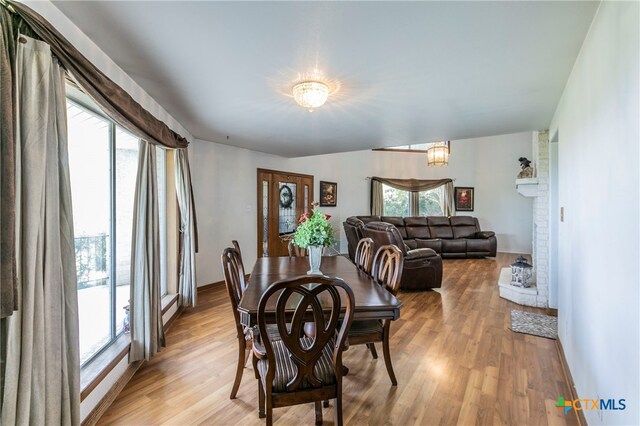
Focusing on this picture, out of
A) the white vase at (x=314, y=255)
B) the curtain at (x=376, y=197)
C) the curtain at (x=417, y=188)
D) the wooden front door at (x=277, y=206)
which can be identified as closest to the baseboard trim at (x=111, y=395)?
the white vase at (x=314, y=255)

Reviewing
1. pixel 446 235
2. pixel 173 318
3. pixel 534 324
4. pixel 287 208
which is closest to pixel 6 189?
pixel 173 318

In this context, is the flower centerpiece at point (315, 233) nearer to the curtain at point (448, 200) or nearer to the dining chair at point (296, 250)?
the dining chair at point (296, 250)

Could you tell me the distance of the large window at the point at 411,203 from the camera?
877cm

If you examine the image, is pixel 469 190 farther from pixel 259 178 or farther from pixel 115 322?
pixel 115 322

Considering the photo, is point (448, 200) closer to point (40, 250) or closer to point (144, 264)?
point (144, 264)

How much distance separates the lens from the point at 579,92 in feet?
6.27

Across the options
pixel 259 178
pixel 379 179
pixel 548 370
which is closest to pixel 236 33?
pixel 548 370

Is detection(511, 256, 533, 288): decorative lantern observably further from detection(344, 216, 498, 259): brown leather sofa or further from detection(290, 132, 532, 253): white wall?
detection(290, 132, 532, 253): white wall

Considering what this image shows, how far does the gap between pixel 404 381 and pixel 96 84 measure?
2.78 meters

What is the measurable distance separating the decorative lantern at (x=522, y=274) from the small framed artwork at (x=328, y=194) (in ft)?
14.2

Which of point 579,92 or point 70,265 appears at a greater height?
point 579,92

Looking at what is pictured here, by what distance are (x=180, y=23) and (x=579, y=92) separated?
97.6 inches

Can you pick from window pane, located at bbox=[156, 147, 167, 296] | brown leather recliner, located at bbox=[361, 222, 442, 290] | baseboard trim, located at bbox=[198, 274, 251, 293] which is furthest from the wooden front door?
window pane, located at bbox=[156, 147, 167, 296]

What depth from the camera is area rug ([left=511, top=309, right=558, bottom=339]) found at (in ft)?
9.80
